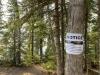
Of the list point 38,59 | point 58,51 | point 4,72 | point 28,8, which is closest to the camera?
point 28,8

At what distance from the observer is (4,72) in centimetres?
1605

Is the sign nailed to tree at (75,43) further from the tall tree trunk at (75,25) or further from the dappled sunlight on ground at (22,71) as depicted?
the dappled sunlight on ground at (22,71)

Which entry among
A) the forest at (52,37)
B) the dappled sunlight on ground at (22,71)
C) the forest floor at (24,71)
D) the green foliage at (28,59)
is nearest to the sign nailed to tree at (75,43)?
the forest at (52,37)

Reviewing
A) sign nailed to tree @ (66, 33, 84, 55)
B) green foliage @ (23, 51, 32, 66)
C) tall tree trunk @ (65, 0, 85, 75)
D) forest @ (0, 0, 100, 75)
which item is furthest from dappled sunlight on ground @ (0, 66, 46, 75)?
sign nailed to tree @ (66, 33, 84, 55)

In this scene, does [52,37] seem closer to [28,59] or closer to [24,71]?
[24,71]

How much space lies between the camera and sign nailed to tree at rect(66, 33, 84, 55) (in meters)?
3.04

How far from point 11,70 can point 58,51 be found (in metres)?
8.26

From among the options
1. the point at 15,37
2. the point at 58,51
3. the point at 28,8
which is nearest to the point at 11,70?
the point at 15,37

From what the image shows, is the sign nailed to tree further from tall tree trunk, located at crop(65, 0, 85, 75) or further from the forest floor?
the forest floor

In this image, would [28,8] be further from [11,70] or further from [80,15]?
[11,70]

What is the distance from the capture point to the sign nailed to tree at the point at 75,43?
304 cm

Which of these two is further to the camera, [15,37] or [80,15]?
[15,37]

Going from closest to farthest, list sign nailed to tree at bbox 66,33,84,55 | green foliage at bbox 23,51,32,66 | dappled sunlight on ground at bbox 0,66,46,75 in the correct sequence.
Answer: sign nailed to tree at bbox 66,33,84,55 → dappled sunlight on ground at bbox 0,66,46,75 → green foliage at bbox 23,51,32,66

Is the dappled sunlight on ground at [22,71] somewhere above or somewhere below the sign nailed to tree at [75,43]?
below
